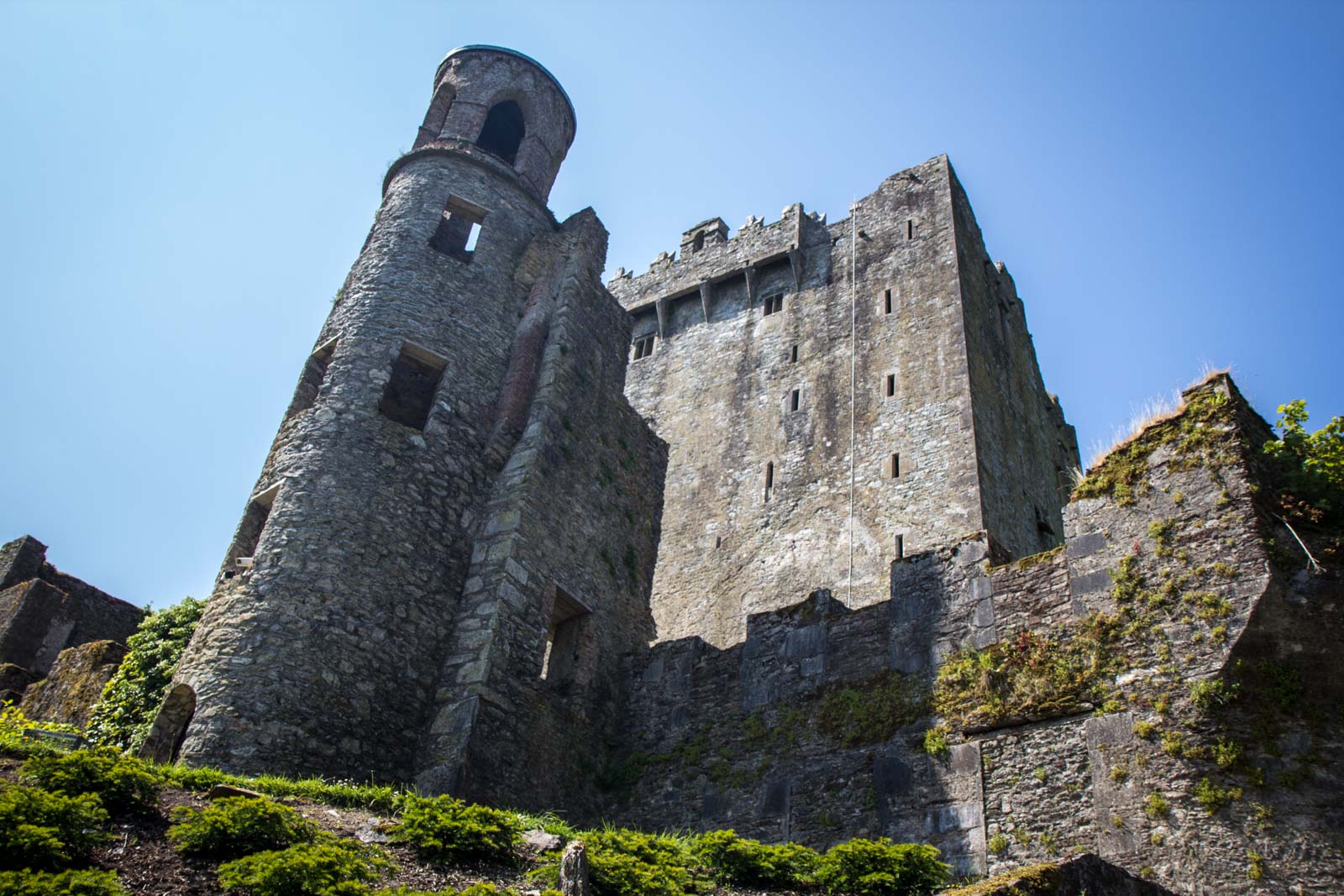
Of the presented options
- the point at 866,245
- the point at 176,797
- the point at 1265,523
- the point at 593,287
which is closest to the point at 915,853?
the point at 1265,523

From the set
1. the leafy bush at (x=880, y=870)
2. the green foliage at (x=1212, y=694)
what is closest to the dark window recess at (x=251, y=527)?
the leafy bush at (x=880, y=870)

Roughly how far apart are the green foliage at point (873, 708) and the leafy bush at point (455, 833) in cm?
398

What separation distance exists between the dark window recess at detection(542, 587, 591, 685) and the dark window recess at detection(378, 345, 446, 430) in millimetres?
2756

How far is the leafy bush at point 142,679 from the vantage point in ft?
36.2

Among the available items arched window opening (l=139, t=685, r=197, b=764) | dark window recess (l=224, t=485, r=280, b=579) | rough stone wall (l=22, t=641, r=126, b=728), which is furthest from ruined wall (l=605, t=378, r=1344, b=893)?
rough stone wall (l=22, t=641, r=126, b=728)

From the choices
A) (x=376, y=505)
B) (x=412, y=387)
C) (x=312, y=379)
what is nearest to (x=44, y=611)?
(x=312, y=379)

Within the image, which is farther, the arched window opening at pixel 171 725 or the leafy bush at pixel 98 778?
the arched window opening at pixel 171 725

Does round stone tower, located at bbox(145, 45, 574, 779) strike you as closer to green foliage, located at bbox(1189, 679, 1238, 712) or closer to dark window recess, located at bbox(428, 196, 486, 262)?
dark window recess, located at bbox(428, 196, 486, 262)

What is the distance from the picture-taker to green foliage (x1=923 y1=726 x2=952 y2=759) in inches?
373

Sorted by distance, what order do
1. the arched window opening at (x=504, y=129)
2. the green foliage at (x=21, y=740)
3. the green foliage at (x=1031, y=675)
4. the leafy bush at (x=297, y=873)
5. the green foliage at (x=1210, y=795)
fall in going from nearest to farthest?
1. the leafy bush at (x=297, y=873)
2. the green foliage at (x=21, y=740)
3. the green foliage at (x=1210, y=795)
4. the green foliage at (x=1031, y=675)
5. the arched window opening at (x=504, y=129)

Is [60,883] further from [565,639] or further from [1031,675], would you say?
[565,639]

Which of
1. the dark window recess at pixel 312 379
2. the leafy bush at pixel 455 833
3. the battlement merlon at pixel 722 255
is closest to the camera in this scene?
the leafy bush at pixel 455 833

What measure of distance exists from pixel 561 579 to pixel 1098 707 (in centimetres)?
609

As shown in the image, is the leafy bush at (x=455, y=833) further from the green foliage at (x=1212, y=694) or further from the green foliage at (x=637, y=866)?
the green foliage at (x=1212, y=694)
